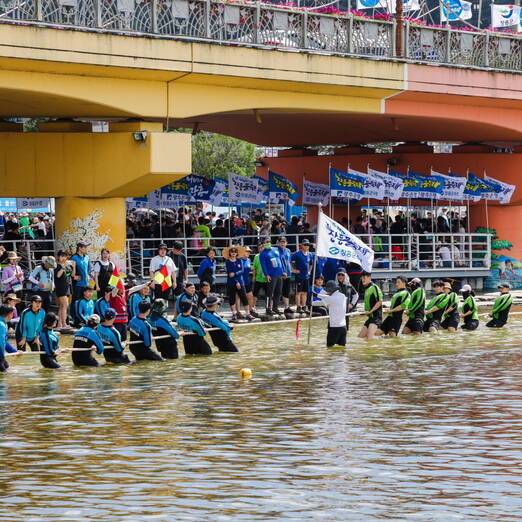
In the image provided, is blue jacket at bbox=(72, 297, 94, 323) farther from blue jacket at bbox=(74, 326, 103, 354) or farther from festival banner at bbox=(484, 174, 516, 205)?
festival banner at bbox=(484, 174, 516, 205)

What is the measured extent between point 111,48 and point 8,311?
7.27 m

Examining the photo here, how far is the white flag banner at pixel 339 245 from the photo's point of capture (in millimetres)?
23797

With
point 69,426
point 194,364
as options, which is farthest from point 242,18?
point 69,426

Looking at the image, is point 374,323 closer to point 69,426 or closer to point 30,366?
point 30,366

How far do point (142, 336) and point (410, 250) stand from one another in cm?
1461

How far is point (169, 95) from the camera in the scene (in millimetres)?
26703

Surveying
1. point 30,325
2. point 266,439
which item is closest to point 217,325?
point 30,325

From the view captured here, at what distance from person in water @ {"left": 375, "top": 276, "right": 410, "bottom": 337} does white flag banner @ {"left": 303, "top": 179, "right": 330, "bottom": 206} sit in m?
12.3

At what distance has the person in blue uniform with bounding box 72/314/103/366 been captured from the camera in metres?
19.6

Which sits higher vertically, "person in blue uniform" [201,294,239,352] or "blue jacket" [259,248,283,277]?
"blue jacket" [259,248,283,277]

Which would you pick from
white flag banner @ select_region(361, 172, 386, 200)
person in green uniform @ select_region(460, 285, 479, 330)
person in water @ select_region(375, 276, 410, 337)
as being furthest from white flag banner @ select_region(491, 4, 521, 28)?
person in water @ select_region(375, 276, 410, 337)

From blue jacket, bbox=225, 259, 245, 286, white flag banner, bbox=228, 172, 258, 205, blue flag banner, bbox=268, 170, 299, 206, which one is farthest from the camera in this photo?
blue flag banner, bbox=268, 170, 299, 206

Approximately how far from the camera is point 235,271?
26.7 metres

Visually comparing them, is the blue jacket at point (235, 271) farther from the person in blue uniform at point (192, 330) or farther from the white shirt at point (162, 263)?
the person in blue uniform at point (192, 330)
